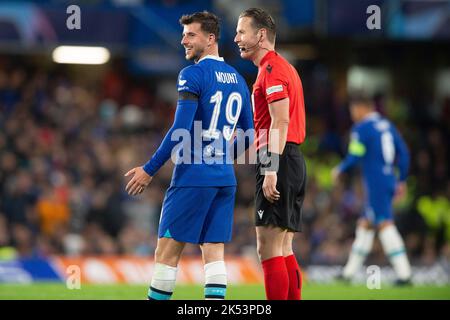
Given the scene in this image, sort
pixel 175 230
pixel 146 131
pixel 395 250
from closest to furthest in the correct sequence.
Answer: pixel 175 230 < pixel 395 250 < pixel 146 131

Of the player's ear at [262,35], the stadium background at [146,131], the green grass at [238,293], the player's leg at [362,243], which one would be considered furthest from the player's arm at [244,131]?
the stadium background at [146,131]

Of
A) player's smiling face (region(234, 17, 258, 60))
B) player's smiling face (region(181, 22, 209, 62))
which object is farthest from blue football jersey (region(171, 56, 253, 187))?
player's smiling face (region(234, 17, 258, 60))

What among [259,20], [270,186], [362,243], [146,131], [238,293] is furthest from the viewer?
[146,131]

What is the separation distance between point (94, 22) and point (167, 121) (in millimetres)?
2770

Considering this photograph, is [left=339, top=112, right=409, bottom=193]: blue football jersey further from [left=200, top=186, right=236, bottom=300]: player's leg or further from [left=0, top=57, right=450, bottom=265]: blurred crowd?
[left=200, top=186, right=236, bottom=300]: player's leg

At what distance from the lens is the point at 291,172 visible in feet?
25.4

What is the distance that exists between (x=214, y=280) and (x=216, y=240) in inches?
12.1

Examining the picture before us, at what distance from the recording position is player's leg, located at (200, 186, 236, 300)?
7422 millimetres

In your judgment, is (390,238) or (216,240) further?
(390,238)

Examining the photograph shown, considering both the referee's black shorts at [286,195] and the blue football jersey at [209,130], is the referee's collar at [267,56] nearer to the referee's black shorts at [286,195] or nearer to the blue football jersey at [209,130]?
the blue football jersey at [209,130]

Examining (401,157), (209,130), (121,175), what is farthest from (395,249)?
(121,175)

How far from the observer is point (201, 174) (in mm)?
7445

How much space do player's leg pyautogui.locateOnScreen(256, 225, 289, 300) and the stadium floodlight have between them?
12.7 meters

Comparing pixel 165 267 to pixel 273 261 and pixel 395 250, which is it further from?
pixel 395 250
